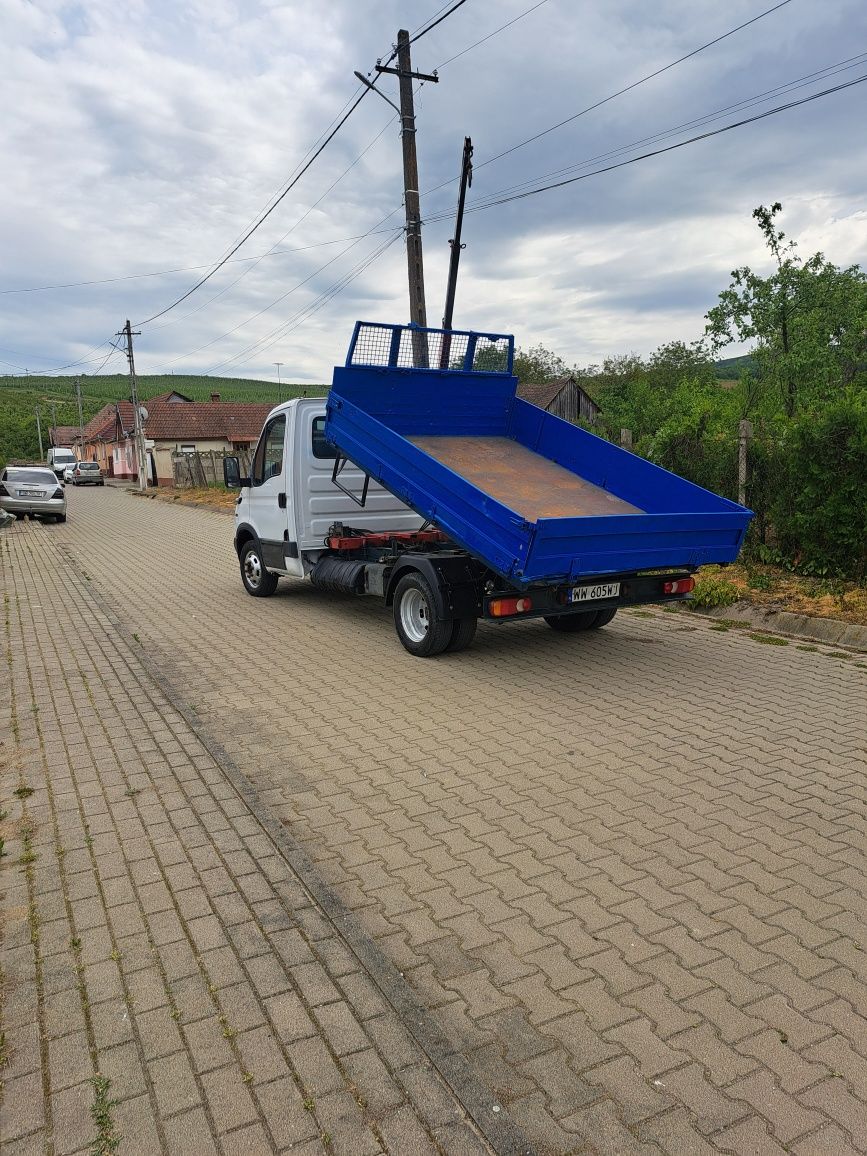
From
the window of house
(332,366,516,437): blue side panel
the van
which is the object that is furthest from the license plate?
the van

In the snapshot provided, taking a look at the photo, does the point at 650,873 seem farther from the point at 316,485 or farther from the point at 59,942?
the point at 316,485

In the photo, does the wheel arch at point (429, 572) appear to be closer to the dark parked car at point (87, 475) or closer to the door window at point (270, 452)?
the door window at point (270, 452)

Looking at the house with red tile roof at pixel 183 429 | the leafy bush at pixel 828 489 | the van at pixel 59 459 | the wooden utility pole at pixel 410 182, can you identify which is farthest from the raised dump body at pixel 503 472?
the van at pixel 59 459

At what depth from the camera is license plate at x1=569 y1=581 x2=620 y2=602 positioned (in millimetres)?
6809

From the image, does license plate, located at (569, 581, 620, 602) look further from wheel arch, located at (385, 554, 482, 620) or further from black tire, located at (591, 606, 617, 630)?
black tire, located at (591, 606, 617, 630)

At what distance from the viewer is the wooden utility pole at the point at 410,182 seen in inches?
563

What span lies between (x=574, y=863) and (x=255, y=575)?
317 inches

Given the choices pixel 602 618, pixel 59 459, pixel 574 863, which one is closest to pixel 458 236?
pixel 602 618

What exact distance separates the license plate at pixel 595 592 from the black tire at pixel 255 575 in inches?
203

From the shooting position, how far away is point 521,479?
27.0 feet

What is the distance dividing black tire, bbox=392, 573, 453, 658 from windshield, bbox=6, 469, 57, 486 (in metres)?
20.3

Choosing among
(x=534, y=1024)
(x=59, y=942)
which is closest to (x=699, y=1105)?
(x=534, y=1024)

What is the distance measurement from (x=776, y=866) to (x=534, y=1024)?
161cm

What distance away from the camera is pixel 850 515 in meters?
8.80
